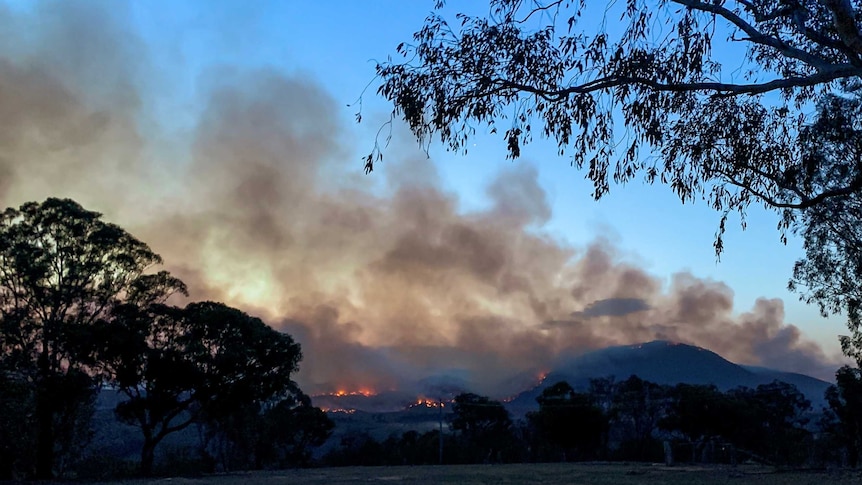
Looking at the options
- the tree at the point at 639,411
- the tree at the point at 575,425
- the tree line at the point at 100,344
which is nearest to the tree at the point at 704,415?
the tree at the point at 639,411

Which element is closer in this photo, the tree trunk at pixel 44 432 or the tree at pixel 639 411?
the tree trunk at pixel 44 432

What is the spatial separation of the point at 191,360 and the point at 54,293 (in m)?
6.34

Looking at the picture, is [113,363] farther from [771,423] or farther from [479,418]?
[771,423]

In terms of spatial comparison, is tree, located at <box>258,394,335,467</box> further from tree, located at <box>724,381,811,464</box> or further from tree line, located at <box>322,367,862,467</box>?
tree, located at <box>724,381,811,464</box>

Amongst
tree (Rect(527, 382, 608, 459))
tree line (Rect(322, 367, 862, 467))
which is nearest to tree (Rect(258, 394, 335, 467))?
tree line (Rect(322, 367, 862, 467))

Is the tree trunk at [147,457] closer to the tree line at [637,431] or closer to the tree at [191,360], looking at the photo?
the tree at [191,360]

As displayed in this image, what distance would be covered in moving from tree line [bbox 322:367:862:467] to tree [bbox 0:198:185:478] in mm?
24661

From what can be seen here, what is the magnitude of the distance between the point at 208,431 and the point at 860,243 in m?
40.3

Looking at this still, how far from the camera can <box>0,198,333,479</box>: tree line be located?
98.4ft

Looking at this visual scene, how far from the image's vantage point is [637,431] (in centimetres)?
6203

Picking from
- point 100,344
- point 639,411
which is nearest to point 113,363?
point 100,344

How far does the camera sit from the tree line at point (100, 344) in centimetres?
3000

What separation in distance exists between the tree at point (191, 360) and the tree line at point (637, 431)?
19.4 meters

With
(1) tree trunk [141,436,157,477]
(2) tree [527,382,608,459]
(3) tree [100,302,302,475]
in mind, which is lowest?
(1) tree trunk [141,436,157,477]
